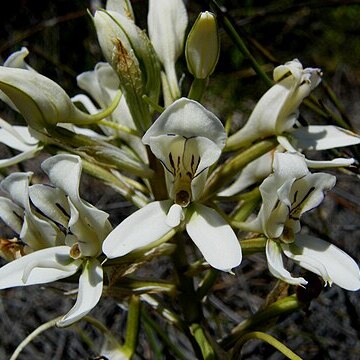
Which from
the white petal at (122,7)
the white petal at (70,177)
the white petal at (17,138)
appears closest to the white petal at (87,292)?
the white petal at (70,177)

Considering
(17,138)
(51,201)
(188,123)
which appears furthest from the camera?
(17,138)

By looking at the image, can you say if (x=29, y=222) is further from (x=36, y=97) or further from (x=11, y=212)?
(x=36, y=97)

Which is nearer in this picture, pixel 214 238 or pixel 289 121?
pixel 214 238

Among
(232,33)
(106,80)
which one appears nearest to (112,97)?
(106,80)

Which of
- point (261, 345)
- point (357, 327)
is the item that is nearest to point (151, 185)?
point (357, 327)

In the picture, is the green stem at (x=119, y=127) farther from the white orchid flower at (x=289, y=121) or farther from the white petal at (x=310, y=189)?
the white petal at (x=310, y=189)

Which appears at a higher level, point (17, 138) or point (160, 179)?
point (17, 138)

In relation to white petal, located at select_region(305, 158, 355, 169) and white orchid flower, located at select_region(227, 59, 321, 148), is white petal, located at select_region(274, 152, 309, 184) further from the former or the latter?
white orchid flower, located at select_region(227, 59, 321, 148)
